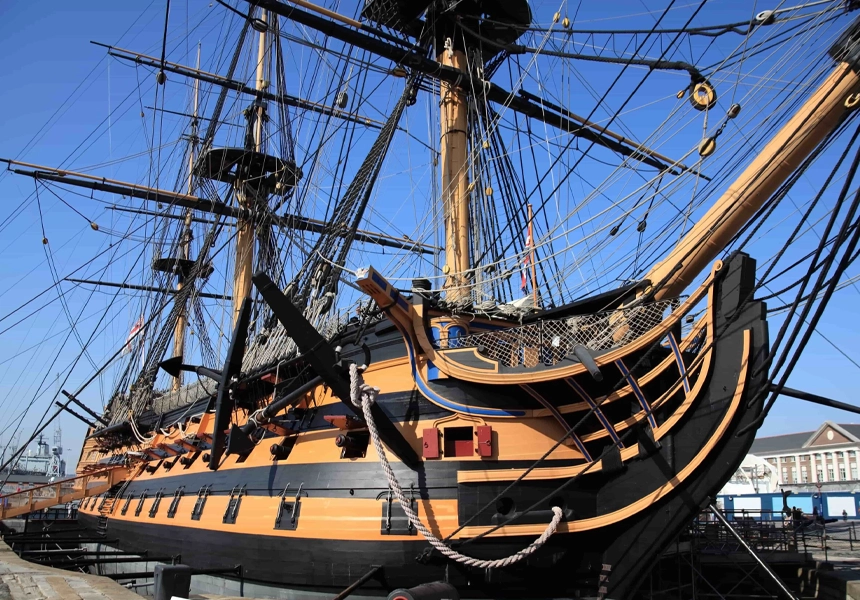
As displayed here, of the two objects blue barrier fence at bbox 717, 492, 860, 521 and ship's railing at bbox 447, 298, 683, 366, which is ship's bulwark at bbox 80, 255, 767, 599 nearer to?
ship's railing at bbox 447, 298, 683, 366

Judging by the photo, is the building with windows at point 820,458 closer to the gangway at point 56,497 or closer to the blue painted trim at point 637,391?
the gangway at point 56,497

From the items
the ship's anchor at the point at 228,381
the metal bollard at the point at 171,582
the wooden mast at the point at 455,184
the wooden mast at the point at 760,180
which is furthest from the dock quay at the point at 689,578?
the wooden mast at the point at 455,184

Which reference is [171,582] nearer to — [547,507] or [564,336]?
[547,507]

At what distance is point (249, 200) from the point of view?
2519 cm

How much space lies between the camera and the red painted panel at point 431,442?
28.2ft

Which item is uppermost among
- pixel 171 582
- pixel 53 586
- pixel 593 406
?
pixel 593 406

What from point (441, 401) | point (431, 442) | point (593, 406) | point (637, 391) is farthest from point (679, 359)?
point (431, 442)

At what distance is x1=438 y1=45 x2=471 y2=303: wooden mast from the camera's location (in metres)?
12.7

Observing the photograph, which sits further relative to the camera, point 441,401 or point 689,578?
point 689,578

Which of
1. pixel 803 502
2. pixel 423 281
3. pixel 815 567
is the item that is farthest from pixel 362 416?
pixel 803 502

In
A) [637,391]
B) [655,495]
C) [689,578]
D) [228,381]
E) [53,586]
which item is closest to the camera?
[655,495]

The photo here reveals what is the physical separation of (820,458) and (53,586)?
175ft

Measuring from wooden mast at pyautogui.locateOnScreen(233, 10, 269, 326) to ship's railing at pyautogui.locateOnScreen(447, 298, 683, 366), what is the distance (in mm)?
17178

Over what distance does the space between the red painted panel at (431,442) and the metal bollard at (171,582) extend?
3.10 metres
